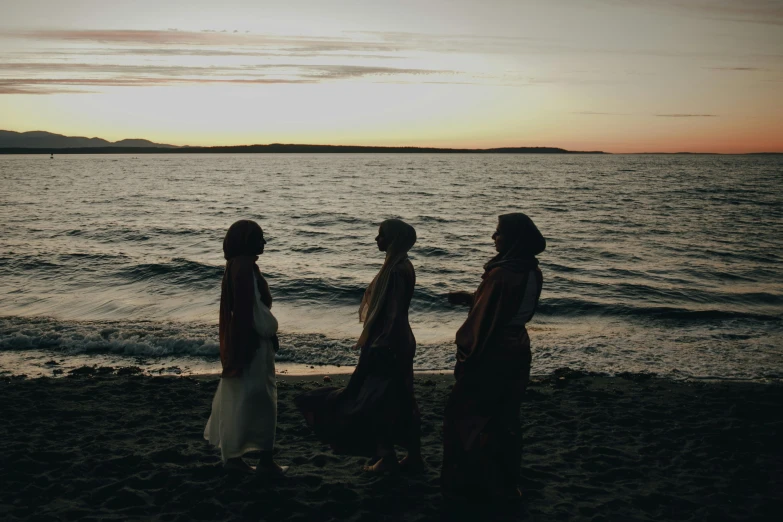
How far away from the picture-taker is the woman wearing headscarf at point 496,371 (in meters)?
4.11

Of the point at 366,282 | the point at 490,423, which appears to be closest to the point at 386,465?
the point at 490,423

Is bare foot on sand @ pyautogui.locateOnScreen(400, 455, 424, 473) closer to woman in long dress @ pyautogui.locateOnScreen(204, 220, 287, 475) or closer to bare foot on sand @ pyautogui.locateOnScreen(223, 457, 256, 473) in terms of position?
woman in long dress @ pyautogui.locateOnScreen(204, 220, 287, 475)

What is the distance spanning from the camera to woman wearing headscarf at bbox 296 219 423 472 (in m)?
4.60

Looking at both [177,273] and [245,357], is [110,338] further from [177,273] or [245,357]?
[177,273]

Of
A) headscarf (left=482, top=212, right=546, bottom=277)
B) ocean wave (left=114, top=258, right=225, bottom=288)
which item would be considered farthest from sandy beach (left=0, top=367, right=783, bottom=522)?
ocean wave (left=114, top=258, right=225, bottom=288)

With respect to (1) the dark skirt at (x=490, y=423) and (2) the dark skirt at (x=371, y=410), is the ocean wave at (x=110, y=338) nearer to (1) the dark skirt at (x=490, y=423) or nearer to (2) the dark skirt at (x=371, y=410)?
(2) the dark skirt at (x=371, y=410)

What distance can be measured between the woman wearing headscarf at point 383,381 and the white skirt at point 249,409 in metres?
0.41

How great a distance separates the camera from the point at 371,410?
4590 millimetres

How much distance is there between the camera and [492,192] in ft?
177

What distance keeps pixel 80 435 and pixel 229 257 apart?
9.05 feet

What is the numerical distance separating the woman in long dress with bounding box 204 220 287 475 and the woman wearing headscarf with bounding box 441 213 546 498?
1.47 meters

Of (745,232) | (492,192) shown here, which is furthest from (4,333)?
(492,192)

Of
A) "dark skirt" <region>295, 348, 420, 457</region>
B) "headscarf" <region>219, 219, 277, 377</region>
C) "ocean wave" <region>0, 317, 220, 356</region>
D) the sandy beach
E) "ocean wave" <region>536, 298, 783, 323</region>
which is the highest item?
"headscarf" <region>219, 219, 277, 377</region>

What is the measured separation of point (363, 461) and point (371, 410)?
91 cm
